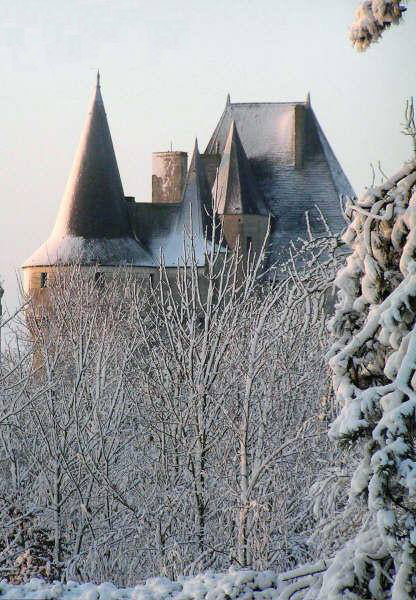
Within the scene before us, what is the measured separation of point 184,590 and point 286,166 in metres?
44.8

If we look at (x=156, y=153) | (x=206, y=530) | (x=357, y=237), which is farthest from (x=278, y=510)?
(x=156, y=153)

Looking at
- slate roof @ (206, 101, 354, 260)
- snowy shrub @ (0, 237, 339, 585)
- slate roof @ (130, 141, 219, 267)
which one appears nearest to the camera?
snowy shrub @ (0, 237, 339, 585)

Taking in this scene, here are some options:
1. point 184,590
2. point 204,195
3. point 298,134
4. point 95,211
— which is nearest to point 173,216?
point 204,195

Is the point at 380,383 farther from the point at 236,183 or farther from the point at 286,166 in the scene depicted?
the point at 286,166

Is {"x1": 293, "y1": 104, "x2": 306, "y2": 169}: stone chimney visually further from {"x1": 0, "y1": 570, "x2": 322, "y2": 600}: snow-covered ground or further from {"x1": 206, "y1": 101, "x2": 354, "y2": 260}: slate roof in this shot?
{"x1": 0, "y1": 570, "x2": 322, "y2": 600}: snow-covered ground

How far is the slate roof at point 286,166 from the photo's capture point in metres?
49.0

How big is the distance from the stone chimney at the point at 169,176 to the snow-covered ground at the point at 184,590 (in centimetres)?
4197

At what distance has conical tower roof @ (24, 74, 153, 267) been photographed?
142 feet

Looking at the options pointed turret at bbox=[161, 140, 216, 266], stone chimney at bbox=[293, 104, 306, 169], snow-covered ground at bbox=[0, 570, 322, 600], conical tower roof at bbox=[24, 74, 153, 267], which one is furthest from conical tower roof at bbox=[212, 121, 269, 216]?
snow-covered ground at bbox=[0, 570, 322, 600]

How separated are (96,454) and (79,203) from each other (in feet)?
103

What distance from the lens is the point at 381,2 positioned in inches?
206

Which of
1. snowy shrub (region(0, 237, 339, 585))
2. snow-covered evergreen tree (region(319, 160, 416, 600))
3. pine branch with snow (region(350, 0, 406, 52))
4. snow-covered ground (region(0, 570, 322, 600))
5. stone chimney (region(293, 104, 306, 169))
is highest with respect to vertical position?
pine branch with snow (region(350, 0, 406, 52))

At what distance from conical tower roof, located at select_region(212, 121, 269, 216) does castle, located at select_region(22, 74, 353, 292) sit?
38 millimetres

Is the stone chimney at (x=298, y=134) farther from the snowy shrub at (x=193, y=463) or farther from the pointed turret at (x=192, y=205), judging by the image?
the snowy shrub at (x=193, y=463)
